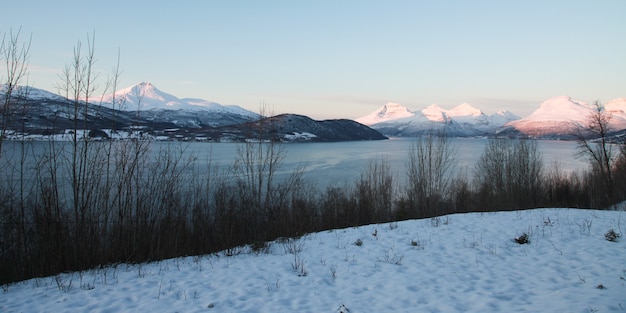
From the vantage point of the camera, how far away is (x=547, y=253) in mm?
7633

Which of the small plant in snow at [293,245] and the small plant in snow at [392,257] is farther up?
the small plant in snow at [392,257]

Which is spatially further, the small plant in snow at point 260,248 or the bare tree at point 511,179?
the bare tree at point 511,179

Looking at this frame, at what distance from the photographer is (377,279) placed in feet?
21.2

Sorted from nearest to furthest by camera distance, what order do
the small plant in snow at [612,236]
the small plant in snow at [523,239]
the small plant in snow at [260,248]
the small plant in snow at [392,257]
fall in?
1. the small plant in snow at [392,257]
2. the small plant in snow at [612,236]
3. the small plant in snow at [523,239]
4. the small plant in snow at [260,248]

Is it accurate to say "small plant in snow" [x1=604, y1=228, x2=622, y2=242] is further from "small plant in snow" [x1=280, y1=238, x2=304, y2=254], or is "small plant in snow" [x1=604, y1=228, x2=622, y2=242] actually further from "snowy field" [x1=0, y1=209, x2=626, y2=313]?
"small plant in snow" [x1=280, y1=238, x2=304, y2=254]

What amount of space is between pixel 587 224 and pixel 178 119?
20876cm

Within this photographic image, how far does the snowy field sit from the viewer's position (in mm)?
5363

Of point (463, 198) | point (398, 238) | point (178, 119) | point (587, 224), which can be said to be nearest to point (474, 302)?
point (398, 238)

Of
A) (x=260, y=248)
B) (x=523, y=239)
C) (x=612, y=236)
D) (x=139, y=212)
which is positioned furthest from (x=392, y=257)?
(x=139, y=212)

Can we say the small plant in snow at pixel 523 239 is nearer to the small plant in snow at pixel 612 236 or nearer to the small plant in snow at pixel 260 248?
the small plant in snow at pixel 612 236

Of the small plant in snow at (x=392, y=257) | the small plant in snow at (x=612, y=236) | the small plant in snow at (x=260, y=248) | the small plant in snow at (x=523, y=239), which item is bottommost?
the small plant in snow at (x=260, y=248)

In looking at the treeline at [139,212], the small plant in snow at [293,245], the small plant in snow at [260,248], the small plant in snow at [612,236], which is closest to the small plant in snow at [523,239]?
the small plant in snow at [612,236]

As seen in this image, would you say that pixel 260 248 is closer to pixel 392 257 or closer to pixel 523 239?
pixel 392 257

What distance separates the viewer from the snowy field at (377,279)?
536 cm
